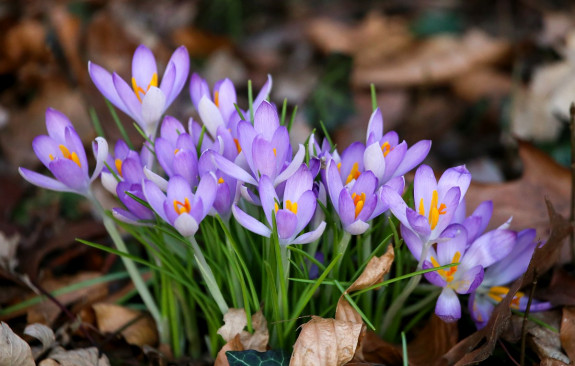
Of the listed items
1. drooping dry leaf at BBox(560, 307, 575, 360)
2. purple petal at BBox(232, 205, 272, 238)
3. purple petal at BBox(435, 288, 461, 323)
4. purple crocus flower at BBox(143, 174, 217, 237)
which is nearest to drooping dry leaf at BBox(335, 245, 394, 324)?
purple petal at BBox(435, 288, 461, 323)

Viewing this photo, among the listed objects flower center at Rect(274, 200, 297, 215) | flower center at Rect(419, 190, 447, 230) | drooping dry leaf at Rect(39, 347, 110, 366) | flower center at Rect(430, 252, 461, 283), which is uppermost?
flower center at Rect(274, 200, 297, 215)

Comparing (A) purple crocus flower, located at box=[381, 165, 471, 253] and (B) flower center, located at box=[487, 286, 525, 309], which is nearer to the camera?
(A) purple crocus flower, located at box=[381, 165, 471, 253]

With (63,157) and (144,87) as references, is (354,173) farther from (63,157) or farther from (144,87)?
(63,157)

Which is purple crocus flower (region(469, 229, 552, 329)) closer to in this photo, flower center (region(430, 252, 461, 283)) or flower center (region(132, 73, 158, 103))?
flower center (region(430, 252, 461, 283))

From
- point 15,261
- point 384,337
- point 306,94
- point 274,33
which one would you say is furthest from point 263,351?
point 274,33

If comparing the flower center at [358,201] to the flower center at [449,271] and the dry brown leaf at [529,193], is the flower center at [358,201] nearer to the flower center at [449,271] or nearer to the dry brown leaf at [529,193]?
the flower center at [449,271]

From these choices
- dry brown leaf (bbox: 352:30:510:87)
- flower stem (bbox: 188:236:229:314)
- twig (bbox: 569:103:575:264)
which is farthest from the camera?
dry brown leaf (bbox: 352:30:510:87)
